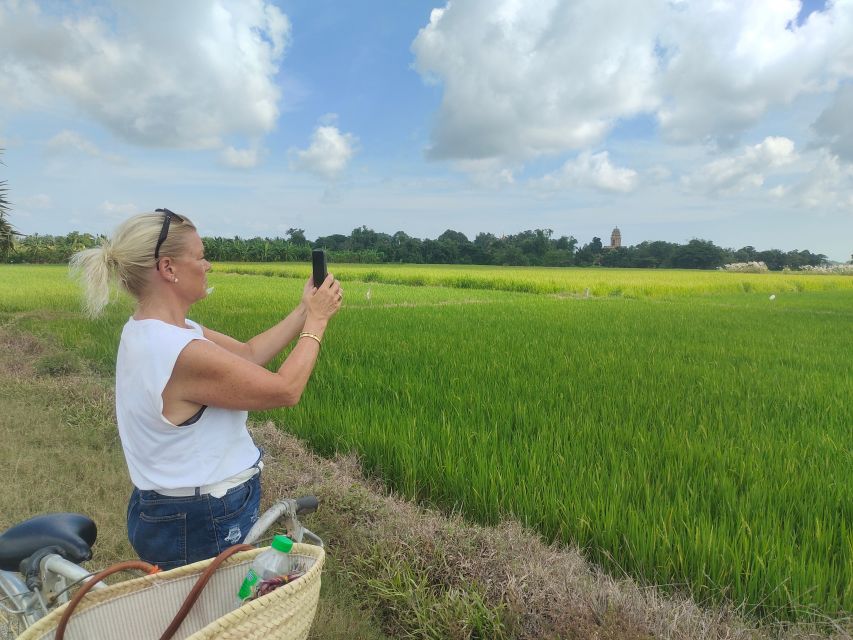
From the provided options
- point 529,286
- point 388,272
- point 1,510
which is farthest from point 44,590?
point 388,272

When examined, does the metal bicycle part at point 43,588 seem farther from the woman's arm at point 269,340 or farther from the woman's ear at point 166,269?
the woman's arm at point 269,340

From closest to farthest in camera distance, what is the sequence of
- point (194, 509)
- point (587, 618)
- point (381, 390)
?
1. point (194, 509)
2. point (587, 618)
3. point (381, 390)

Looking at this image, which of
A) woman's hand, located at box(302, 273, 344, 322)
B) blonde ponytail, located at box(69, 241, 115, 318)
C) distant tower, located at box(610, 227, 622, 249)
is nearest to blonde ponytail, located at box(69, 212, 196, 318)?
blonde ponytail, located at box(69, 241, 115, 318)

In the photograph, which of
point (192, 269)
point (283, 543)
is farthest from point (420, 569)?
point (192, 269)

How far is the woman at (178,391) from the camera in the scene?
138 cm

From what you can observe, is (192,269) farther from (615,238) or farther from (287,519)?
(615,238)

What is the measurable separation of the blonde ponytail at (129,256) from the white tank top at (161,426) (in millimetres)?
111

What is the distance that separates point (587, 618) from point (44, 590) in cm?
155

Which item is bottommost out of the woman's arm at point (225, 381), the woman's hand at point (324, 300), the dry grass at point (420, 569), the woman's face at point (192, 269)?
the dry grass at point (420, 569)

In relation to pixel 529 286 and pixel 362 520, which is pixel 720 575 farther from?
pixel 529 286

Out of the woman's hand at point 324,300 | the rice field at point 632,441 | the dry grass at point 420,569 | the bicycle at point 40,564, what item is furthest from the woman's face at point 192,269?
the rice field at point 632,441

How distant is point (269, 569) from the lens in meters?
1.05

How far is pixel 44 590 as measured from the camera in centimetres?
114

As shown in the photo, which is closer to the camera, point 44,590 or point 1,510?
point 44,590
